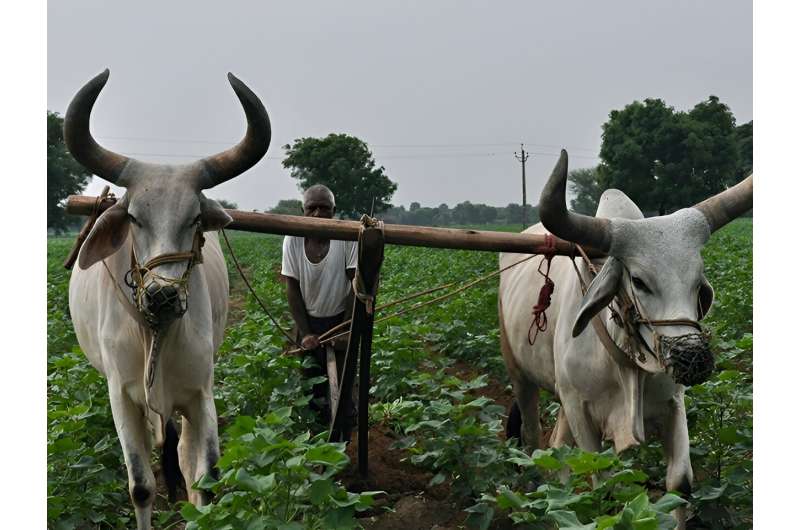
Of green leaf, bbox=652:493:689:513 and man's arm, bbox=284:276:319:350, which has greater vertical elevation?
man's arm, bbox=284:276:319:350

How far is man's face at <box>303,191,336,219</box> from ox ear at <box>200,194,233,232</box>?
4.61 ft

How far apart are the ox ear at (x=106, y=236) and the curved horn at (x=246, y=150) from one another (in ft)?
1.31

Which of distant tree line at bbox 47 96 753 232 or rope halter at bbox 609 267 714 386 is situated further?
distant tree line at bbox 47 96 753 232

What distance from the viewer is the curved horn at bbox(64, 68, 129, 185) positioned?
4.01 m

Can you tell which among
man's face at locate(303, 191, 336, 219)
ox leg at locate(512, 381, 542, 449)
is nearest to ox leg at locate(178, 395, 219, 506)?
man's face at locate(303, 191, 336, 219)

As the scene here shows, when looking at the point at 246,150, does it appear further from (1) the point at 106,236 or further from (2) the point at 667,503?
(2) the point at 667,503

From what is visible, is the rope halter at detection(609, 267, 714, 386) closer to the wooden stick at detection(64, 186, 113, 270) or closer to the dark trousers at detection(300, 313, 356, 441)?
the dark trousers at detection(300, 313, 356, 441)

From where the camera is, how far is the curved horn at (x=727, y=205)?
417 cm

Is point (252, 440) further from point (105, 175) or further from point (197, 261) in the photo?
point (105, 175)

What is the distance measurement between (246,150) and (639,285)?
76.7 inches

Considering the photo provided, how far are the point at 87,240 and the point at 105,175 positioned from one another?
338 millimetres

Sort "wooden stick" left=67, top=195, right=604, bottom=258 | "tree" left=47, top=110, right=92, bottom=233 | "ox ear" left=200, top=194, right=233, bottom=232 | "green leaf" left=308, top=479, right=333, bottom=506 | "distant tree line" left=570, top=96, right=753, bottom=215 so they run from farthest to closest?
1. "distant tree line" left=570, top=96, right=753, bottom=215
2. "tree" left=47, top=110, right=92, bottom=233
3. "wooden stick" left=67, top=195, right=604, bottom=258
4. "ox ear" left=200, top=194, right=233, bottom=232
5. "green leaf" left=308, top=479, right=333, bottom=506

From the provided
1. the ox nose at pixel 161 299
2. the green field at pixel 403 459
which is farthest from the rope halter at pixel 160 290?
the green field at pixel 403 459

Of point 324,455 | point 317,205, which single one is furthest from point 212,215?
point 324,455
